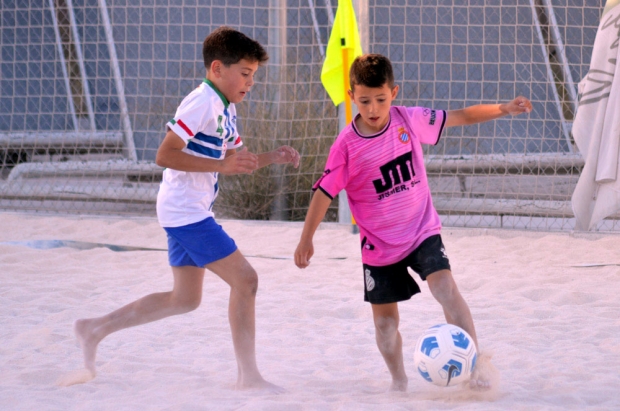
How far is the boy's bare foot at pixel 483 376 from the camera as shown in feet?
8.50

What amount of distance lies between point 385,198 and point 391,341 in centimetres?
54

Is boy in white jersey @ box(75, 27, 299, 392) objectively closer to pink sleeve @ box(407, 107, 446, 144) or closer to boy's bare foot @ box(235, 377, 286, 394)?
boy's bare foot @ box(235, 377, 286, 394)

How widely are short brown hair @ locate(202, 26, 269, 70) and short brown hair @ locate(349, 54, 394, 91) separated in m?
0.41

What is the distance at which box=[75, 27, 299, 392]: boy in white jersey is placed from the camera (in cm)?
277

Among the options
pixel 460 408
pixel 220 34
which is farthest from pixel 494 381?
pixel 220 34

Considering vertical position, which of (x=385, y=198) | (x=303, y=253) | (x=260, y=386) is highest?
(x=385, y=198)

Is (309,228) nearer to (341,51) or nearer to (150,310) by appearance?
(150,310)

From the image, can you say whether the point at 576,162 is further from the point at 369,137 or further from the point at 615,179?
the point at 369,137

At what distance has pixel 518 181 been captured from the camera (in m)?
7.32

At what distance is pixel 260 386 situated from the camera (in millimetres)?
2838

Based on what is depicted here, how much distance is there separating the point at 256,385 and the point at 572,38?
6.50 metres

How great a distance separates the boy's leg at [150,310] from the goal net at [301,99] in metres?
3.84

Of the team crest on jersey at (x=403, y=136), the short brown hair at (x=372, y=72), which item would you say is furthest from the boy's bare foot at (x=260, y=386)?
the short brown hair at (x=372, y=72)

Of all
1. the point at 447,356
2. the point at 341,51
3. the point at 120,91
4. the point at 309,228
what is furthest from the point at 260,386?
the point at 120,91
